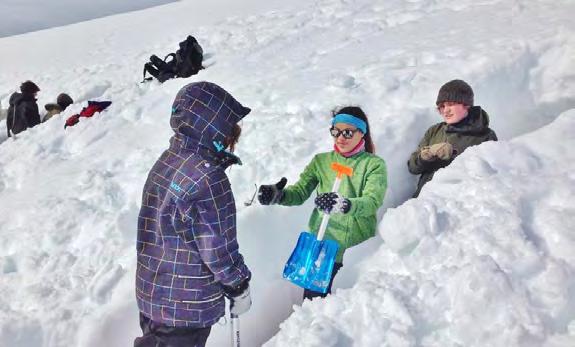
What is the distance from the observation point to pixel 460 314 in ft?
7.66

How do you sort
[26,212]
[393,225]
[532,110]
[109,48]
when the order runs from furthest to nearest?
1. [109,48]
2. [26,212]
3. [532,110]
4. [393,225]

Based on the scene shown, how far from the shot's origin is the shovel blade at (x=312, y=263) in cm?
315

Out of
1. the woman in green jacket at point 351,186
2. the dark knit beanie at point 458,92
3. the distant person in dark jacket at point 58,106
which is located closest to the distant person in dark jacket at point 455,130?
the dark knit beanie at point 458,92

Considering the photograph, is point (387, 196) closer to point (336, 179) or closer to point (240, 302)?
point (336, 179)

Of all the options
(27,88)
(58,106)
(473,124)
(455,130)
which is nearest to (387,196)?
(455,130)

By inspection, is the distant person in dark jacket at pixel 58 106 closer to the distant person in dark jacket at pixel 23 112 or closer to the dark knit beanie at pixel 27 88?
the distant person in dark jacket at pixel 23 112

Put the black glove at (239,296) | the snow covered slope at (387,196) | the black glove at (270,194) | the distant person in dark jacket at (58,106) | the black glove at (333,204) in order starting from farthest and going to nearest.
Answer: the distant person in dark jacket at (58,106) < the black glove at (270,194) < the black glove at (333,204) < the black glove at (239,296) < the snow covered slope at (387,196)

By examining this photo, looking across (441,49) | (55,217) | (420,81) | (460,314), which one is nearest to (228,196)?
(460,314)

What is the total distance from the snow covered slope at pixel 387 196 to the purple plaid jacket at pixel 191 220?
517mm

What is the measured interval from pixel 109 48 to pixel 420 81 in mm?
12696

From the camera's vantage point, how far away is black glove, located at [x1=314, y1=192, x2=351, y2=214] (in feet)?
9.65

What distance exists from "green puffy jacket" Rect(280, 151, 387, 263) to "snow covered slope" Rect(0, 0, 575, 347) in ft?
0.57

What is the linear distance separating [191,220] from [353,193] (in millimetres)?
1317

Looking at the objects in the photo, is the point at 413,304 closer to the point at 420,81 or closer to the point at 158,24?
the point at 420,81
